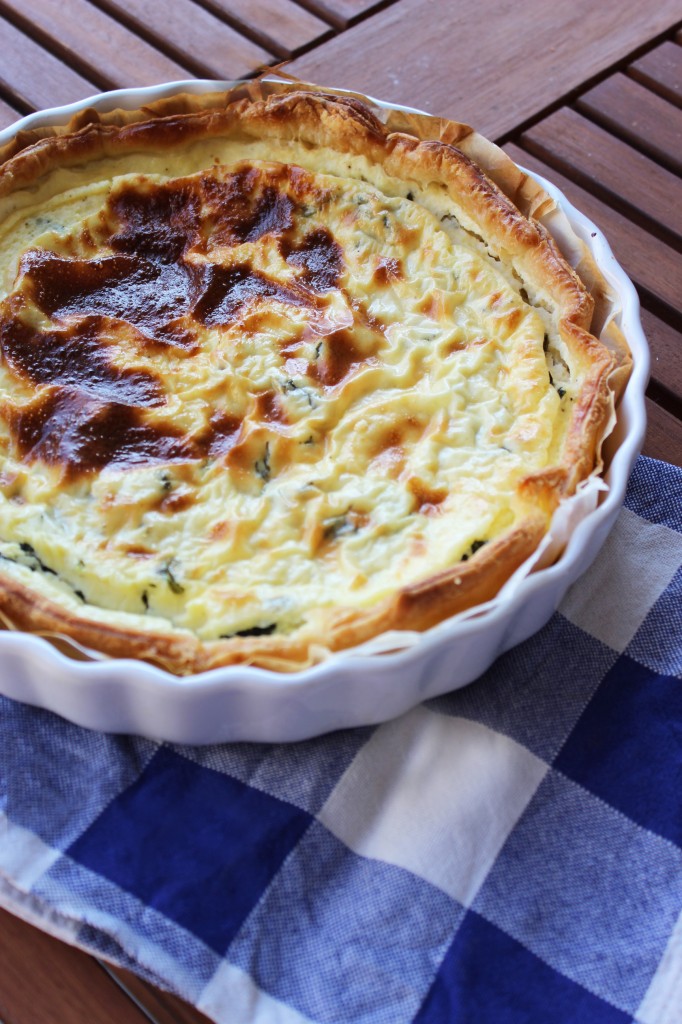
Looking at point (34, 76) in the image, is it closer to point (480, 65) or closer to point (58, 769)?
point (480, 65)

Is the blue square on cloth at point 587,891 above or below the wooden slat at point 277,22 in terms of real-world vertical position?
below

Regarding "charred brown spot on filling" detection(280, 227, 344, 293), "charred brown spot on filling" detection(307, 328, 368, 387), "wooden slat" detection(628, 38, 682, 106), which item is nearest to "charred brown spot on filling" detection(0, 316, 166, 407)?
"charred brown spot on filling" detection(307, 328, 368, 387)

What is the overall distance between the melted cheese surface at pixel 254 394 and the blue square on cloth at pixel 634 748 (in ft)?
1.25

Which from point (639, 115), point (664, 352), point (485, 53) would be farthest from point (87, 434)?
point (639, 115)

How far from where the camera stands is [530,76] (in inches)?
114

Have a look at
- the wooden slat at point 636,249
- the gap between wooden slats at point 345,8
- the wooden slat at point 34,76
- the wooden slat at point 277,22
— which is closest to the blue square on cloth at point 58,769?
the wooden slat at point 636,249

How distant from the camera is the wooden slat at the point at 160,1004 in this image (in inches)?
64.9

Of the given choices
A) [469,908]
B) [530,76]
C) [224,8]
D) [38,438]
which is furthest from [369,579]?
[224,8]

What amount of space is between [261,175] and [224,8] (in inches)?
38.7

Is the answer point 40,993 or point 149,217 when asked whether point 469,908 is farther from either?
point 149,217

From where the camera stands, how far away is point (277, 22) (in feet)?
9.87

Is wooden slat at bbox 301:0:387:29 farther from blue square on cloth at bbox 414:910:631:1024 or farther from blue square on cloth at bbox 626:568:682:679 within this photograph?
blue square on cloth at bbox 414:910:631:1024

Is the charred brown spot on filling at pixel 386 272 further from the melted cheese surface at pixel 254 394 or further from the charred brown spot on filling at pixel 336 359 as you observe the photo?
the charred brown spot on filling at pixel 336 359

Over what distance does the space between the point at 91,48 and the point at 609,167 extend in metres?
1.46
